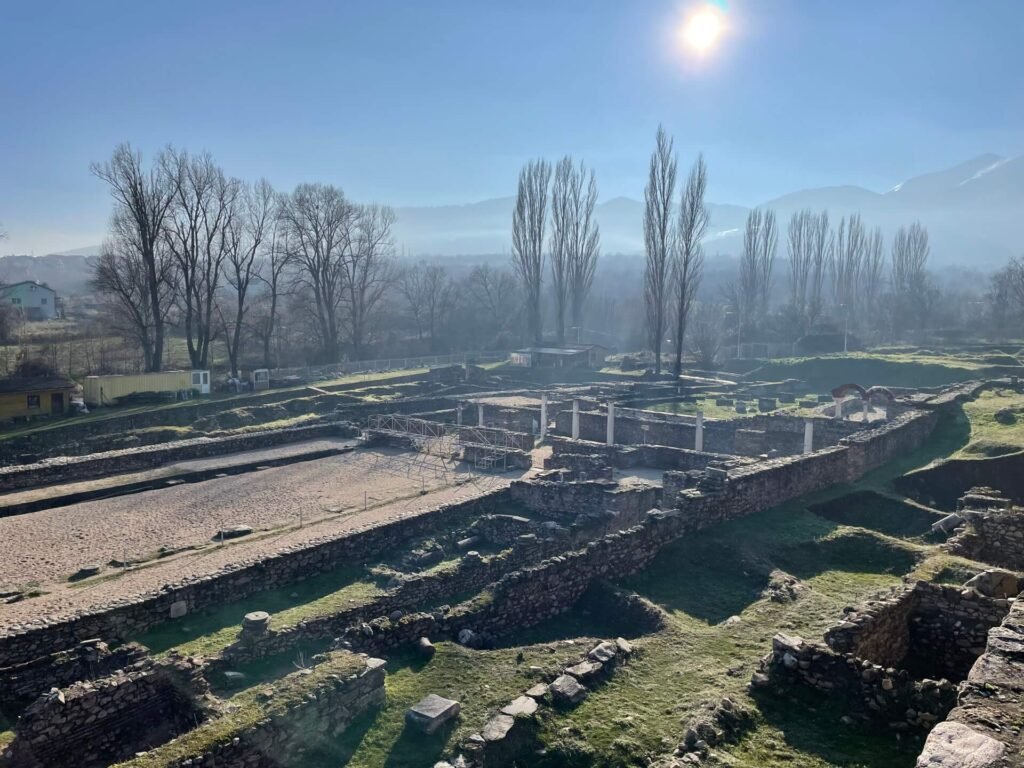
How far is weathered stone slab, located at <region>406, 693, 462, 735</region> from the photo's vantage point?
9078 millimetres

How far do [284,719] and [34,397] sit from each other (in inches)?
1368

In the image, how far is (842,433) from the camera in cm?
2822

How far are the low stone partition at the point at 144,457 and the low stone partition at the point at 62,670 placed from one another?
1414cm

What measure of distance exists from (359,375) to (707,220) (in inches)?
1223

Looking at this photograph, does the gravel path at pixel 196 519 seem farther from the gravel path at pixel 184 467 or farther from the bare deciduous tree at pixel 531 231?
the bare deciduous tree at pixel 531 231

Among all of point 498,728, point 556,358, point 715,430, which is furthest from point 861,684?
point 556,358

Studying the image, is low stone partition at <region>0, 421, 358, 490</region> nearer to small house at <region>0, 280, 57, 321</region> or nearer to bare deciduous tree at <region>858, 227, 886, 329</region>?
small house at <region>0, 280, 57, 321</region>

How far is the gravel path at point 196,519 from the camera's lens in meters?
15.6

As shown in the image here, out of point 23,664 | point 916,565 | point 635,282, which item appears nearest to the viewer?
point 23,664

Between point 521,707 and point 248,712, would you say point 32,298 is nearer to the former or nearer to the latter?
point 248,712

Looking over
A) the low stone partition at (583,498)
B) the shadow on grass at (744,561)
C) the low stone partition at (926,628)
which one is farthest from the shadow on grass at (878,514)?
the low stone partition at (926,628)

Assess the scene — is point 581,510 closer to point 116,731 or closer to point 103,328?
point 116,731

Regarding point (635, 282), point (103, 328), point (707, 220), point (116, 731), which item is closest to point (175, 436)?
point (116, 731)

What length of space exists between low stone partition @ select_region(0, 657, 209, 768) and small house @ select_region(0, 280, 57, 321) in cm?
8211
